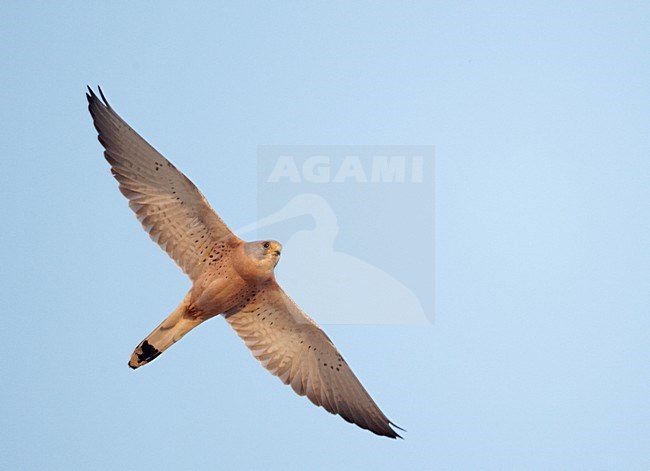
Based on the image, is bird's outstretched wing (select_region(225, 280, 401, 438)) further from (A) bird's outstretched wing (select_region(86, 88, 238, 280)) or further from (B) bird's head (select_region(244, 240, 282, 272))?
(A) bird's outstretched wing (select_region(86, 88, 238, 280))

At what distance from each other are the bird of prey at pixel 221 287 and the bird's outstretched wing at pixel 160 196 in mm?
11

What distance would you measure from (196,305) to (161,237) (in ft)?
3.02

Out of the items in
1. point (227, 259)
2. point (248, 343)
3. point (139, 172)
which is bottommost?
point (248, 343)

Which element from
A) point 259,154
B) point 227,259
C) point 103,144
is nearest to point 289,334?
point 227,259

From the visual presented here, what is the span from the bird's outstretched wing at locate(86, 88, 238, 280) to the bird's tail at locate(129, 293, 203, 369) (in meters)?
0.52

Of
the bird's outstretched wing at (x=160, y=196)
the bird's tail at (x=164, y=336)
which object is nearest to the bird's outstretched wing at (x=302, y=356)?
the bird's tail at (x=164, y=336)

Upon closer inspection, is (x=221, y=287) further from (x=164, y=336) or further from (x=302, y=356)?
(x=302, y=356)

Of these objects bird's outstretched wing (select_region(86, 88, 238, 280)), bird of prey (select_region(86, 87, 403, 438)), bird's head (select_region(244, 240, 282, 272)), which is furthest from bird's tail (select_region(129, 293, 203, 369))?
bird's head (select_region(244, 240, 282, 272))

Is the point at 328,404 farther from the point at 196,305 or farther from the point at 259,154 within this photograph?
the point at 259,154

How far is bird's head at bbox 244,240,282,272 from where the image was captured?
11.7m

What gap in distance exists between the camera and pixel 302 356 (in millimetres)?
12680

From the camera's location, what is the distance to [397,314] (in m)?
12.9

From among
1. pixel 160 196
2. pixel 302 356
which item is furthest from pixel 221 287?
pixel 302 356

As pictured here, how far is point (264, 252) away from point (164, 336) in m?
1.49
